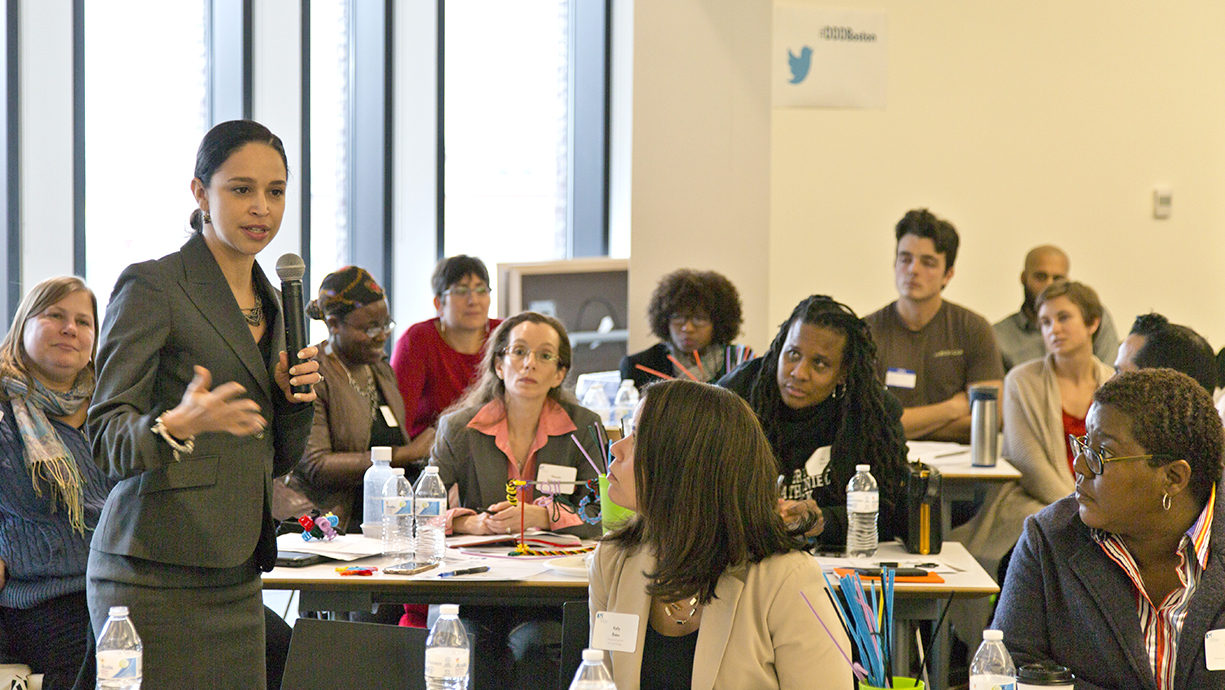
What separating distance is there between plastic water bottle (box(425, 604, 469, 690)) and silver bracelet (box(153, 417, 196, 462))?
0.54 metres

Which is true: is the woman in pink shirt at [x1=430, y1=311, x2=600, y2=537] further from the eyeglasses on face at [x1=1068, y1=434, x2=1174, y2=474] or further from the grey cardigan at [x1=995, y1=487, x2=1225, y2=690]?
the eyeglasses on face at [x1=1068, y1=434, x2=1174, y2=474]

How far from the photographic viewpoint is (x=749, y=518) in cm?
207

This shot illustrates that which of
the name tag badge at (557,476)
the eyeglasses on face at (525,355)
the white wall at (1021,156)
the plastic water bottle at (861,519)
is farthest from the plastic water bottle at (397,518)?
the white wall at (1021,156)

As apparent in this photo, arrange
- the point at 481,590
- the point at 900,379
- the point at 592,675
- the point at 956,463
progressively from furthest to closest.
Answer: the point at 900,379 → the point at 956,463 → the point at 481,590 → the point at 592,675

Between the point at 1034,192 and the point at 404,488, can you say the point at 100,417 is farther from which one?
the point at 1034,192

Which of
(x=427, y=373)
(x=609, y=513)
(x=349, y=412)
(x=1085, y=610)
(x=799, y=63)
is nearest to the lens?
(x=1085, y=610)

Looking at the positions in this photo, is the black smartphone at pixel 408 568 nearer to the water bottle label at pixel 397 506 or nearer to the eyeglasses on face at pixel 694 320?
the water bottle label at pixel 397 506

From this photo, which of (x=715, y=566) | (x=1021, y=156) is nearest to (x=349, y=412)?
(x=715, y=566)

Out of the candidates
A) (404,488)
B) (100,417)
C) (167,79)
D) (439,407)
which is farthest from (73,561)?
(167,79)

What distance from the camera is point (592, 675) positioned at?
174cm

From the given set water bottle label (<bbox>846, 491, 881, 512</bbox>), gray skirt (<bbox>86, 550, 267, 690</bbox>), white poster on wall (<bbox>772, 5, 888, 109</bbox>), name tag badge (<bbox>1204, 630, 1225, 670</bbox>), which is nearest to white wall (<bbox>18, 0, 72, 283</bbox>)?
gray skirt (<bbox>86, 550, 267, 690</bbox>)

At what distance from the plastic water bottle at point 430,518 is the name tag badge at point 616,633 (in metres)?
1.05

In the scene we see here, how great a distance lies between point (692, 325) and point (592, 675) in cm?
343

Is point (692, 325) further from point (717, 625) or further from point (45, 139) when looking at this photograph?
point (717, 625)
